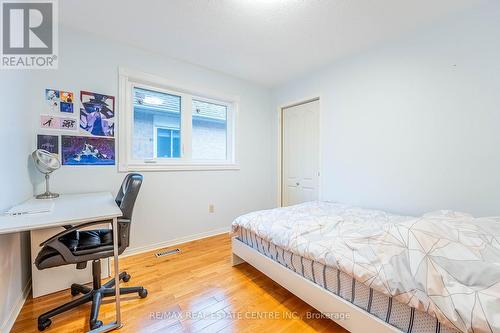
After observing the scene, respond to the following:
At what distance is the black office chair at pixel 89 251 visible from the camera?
4.23 feet

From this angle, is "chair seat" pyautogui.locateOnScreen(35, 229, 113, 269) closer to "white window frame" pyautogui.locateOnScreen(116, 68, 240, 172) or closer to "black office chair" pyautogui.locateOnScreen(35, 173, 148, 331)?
"black office chair" pyautogui.locateOnScreen(35, 173, 148, 331)

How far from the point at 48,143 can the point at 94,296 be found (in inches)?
59.4

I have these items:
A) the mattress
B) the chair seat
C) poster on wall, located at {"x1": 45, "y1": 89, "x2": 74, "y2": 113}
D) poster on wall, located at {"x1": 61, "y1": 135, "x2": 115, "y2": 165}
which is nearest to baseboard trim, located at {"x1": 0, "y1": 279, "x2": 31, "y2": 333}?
the chair seat

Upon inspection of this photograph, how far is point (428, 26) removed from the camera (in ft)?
6.79

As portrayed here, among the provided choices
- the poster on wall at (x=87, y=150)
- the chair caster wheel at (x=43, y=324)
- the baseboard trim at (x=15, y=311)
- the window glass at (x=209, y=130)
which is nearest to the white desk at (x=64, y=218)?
the chair caster wheel at (x=43, y=324)

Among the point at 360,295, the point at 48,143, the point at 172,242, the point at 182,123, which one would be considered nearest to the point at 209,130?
the point at 182,123

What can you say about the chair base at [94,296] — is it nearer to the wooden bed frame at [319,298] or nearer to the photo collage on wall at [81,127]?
the wooden bed frame at [319,298]

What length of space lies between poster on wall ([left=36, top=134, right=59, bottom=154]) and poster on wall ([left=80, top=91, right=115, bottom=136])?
258mm

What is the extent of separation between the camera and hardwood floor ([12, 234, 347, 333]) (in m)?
1.41

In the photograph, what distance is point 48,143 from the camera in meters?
2.02

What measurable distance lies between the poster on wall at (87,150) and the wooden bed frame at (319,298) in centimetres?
181

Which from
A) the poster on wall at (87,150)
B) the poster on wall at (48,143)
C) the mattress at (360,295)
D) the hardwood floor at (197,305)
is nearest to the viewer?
the mattress at (360,295)

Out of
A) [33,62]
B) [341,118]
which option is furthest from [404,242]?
[33,62]

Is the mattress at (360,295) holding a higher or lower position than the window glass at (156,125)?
lower
